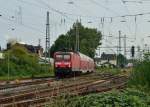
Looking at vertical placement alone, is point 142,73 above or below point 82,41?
below

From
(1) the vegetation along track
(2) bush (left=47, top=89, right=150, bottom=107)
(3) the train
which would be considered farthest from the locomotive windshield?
(2) bush (left=47, top=89, right=150, bottom=107)

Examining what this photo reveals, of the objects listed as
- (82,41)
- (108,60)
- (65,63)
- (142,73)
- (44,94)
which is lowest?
(44,94)

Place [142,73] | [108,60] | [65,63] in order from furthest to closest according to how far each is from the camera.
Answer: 1. [108,60]
2. [65,63]
3. [142,73]

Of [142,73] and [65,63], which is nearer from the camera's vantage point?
[142,73]

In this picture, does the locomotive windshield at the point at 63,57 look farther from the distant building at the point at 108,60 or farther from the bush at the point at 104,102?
the distant building at the point at 108,60

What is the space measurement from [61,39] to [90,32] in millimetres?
20984

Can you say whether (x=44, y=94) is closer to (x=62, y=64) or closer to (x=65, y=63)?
(x=65, y=63)

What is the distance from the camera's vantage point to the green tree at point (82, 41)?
123275 mm

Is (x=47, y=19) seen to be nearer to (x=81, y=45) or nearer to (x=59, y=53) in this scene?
(x=59, y=53)

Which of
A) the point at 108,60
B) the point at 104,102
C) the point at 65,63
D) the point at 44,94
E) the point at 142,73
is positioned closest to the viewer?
the point at 104,102

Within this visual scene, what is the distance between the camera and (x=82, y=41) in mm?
130625

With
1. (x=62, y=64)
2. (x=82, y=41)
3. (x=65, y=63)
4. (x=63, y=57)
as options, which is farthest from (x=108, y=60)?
(x=65, y=63)

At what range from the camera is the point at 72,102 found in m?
13.2

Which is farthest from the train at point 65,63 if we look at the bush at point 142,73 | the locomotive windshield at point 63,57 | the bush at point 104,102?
the bush at point 104,102
